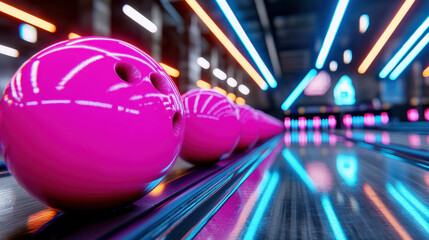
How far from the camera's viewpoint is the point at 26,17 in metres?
3.80

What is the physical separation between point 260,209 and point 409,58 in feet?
27.7

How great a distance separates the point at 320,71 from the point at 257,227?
9.10m

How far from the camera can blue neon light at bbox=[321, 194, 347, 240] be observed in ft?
2.19

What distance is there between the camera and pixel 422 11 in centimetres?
436

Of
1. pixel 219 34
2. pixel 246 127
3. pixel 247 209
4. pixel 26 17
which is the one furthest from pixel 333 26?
pixel 26 17

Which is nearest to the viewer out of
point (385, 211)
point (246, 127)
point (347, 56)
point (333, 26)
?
point (385, 211)

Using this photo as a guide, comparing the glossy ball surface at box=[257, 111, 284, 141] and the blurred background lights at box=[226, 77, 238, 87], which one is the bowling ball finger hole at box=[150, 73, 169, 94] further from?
the blurred background lights at box=[226, 77, 238, 87]

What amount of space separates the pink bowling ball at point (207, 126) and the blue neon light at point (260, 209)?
1.23ft

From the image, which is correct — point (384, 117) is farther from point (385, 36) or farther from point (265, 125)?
point (265, 125)

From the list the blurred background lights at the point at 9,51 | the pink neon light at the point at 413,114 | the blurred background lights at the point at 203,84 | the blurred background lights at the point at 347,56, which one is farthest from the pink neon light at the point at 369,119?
the blurred background lights at the point at 9,51

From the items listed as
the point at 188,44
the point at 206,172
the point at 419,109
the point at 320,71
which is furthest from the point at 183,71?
the point at 419,109

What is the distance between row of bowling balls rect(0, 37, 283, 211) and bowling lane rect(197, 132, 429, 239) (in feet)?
0.92

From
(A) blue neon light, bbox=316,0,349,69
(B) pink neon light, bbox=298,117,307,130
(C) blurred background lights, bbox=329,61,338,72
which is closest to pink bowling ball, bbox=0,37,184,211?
(A) blue neon light, bbox=316,0,349,69

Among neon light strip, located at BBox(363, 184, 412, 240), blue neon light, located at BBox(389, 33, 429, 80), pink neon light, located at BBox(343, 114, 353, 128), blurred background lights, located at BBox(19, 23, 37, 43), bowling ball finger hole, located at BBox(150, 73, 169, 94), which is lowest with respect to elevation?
neon light strip, located at BBox(363, 184, 412, 240)
